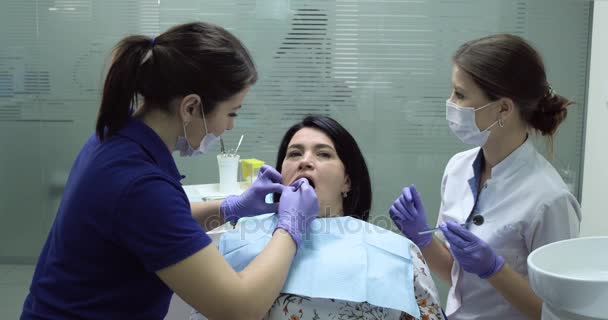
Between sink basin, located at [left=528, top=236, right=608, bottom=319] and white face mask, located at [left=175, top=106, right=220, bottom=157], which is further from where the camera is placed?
white face mask, located at [left=175, top=106, right=220, bottom=157]

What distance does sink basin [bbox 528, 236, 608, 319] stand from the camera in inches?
38.7

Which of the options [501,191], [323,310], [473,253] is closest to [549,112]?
[501,191]

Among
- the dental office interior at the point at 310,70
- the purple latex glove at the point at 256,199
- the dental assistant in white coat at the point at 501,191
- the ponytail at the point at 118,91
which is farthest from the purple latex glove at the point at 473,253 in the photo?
the dental office interior at the point at 310,70

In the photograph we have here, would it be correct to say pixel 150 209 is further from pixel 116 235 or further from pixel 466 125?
pixel 466 125

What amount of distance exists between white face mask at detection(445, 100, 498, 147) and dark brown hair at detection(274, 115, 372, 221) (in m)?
0.33

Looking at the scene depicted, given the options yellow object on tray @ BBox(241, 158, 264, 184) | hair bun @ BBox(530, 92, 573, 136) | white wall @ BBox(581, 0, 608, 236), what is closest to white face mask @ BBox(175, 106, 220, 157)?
hair bun @ BBox(530, 92, 573, 136)

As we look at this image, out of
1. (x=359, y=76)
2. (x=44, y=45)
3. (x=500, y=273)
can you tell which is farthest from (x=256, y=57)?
(x=500, y=273)

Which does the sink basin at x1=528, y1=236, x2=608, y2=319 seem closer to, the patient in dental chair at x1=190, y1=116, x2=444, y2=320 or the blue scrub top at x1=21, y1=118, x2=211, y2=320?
the patient in dental chair at x1=190, y1=116, x2=444, y2=320

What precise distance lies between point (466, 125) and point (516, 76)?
7.8 inches

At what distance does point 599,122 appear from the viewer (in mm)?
2635

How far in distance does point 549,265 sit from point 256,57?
2082 mm

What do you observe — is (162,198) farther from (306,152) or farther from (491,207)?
(491,207)

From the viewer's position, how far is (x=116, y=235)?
1.13 meters

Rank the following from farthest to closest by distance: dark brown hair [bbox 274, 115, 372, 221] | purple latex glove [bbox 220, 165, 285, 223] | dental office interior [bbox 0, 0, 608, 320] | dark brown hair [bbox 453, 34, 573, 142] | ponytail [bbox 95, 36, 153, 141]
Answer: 1. dental office interior [bbox 0, 0, 608, 320]
2. dark brown hair [bbox 274, 115, 372, 221]
3. purple latex glove [bbox 220, 165, 285, 223]
4. dark brown hair [bbox 453, 34, 573, 142]
5. ponytail [bbox 95, 36, 153, 141]
